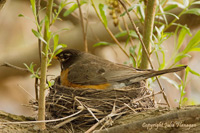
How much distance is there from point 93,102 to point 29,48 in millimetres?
1504

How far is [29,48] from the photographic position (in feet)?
13.9

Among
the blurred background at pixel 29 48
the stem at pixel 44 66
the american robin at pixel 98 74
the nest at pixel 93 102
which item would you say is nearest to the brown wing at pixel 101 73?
the american robin at pixel 98 74

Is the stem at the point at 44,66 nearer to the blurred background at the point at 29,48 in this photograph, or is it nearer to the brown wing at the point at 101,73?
the brown wing at the point at 101,73

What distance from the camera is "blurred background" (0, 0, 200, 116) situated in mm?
4330

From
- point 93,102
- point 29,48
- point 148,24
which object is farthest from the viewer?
point 29,48

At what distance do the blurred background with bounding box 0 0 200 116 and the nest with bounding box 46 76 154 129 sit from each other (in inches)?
41.9

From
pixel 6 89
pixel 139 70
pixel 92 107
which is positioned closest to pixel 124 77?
pixel 139 70

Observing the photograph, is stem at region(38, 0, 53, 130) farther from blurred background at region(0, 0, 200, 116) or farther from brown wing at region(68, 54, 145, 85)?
blurred background at region(0, 0, 200, 116)

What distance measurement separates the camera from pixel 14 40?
18.0 ft

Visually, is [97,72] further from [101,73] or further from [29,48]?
[29,48]

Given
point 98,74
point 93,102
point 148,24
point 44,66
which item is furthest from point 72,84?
point 44,66

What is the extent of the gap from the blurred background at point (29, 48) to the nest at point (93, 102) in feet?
3.49

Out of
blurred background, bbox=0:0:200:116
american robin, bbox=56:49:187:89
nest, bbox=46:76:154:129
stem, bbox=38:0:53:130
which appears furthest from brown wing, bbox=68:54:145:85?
stem, bbox=38:0:53:130

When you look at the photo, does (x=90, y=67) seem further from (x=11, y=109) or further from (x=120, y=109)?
(x=11, y=109)
